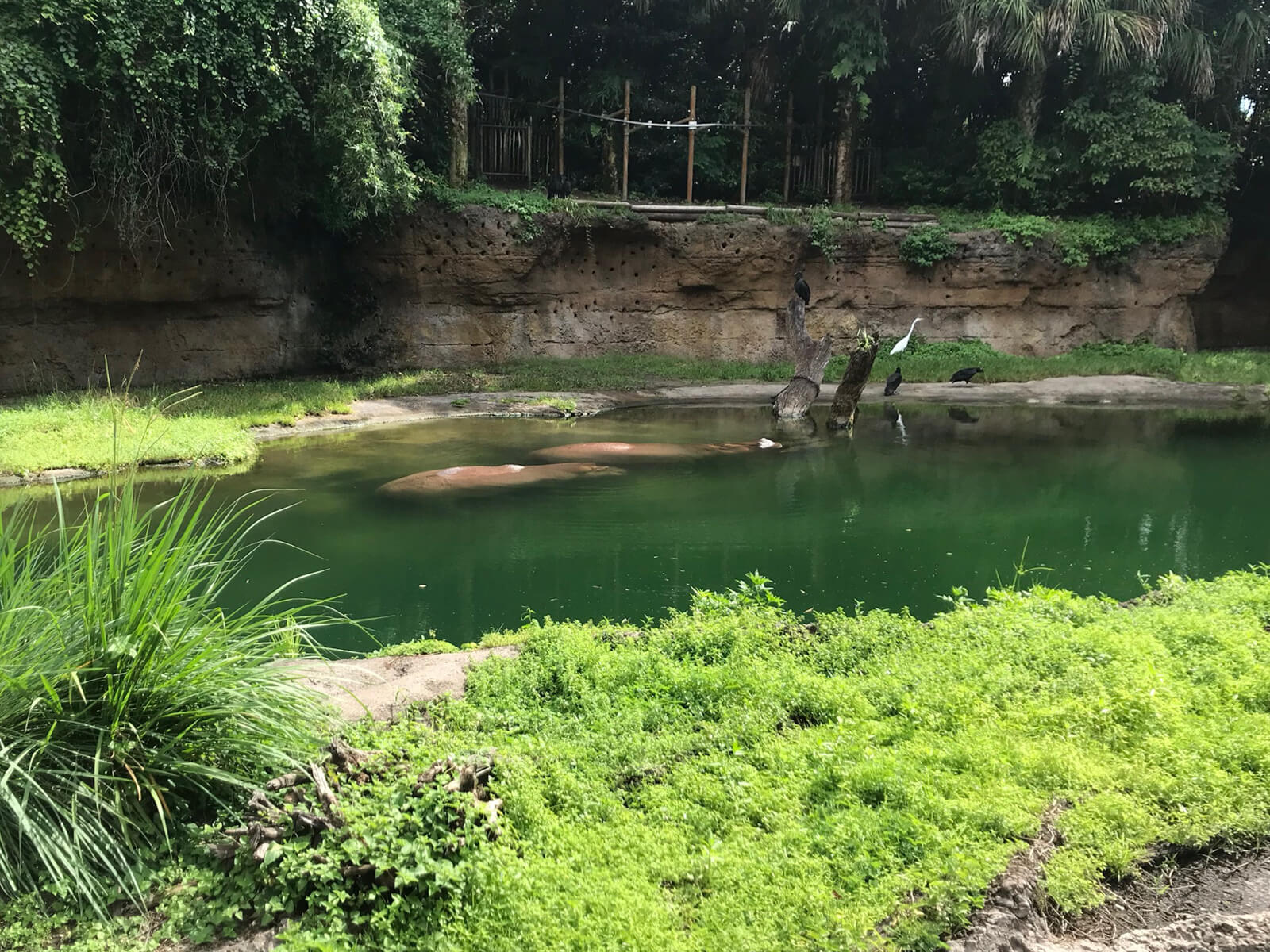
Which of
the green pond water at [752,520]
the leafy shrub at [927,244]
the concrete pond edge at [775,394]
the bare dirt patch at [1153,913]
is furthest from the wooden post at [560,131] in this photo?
the bare dirt patch at [1153,913]

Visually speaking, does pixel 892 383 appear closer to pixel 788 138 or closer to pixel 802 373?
pixel 802 373

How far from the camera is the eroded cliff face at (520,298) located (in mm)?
14664

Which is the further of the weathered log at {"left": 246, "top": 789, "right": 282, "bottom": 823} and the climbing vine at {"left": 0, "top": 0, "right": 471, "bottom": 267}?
the climbing vine at {"left": 0, "top": 0, "right": 471, "bottom": 267}

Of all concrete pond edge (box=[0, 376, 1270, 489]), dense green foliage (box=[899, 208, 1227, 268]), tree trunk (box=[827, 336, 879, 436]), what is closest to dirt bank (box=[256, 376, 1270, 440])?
concrete pond edge (box=[0, 376, 1270, 489])

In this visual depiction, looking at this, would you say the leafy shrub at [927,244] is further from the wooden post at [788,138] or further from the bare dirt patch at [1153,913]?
the bare dirt patch at [1153,913]

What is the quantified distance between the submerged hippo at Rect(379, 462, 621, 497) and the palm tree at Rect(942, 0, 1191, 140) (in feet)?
45.4

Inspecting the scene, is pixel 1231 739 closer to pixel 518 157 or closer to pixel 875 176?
pixel 518 157

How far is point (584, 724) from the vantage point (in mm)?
4230

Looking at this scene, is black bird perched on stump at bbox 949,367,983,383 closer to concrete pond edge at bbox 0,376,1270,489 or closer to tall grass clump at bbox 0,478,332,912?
concrete pond edge at bbox 0,376,1270,489

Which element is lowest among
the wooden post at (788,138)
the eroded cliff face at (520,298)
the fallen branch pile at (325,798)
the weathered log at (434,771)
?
the fallen branch pile at (325,798)

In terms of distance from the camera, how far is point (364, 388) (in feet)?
49.4

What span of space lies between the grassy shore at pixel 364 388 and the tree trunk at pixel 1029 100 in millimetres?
5028

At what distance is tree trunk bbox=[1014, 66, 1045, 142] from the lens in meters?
20.0

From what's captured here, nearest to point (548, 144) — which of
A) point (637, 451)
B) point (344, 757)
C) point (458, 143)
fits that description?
point (458, 143)
